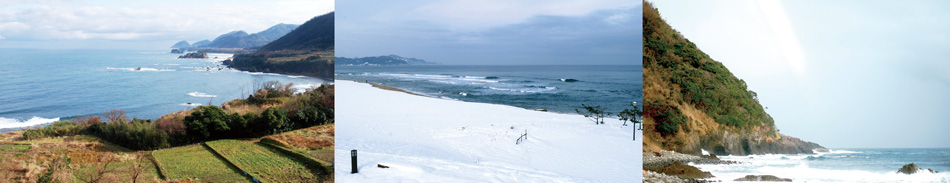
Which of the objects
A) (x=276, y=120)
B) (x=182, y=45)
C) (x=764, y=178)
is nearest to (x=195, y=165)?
(x=276, y=120)

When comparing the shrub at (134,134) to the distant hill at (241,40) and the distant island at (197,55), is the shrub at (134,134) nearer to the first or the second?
the distant island at (197,55)

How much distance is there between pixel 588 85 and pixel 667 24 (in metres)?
6.27

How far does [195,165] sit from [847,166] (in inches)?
374

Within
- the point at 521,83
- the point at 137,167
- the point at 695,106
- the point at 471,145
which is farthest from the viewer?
the point at 521,83

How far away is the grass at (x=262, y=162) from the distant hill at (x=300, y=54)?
27.3 inches

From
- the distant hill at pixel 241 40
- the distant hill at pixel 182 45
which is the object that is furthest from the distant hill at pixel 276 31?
the distant hill at pixel 182 45

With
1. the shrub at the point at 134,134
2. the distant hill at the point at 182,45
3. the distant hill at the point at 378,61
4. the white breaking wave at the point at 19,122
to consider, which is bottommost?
the shrub at the point at 134,134

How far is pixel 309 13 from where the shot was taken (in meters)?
4.83

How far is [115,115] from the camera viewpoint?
3.77 m

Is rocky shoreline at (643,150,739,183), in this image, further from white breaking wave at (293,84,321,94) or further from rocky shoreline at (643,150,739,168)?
white breaking wave at (293,84,321,94)

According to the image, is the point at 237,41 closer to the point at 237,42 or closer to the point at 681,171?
the point at 237,42

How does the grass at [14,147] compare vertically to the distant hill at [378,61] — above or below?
below

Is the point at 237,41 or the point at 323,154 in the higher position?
the point at 237,41

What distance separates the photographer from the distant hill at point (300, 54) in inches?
180
